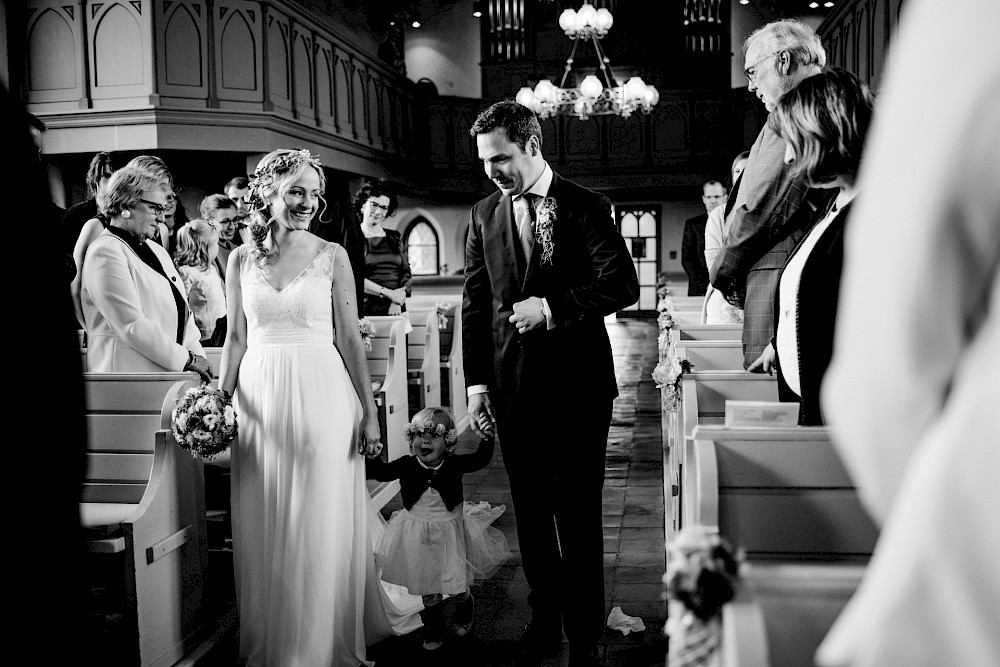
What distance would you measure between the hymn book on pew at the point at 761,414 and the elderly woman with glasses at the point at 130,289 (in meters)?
2.33

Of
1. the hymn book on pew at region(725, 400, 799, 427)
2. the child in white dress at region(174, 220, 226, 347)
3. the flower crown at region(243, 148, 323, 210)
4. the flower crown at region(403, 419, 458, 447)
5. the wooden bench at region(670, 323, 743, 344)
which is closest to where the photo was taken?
the hymn book on pew at region(725, 400, 799, 427)

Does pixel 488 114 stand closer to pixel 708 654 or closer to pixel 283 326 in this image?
pixel 283 326

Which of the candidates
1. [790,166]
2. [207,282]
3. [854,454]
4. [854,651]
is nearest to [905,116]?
[854,454]

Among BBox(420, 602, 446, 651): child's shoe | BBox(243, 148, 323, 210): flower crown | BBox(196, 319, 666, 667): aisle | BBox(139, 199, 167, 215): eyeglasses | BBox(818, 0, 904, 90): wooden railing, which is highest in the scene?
BBox(818, 0, 904, 90): wooden railing

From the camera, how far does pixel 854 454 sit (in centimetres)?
95

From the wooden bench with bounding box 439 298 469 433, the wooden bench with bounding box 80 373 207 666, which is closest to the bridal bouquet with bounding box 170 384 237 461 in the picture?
the wooden bench with bounding box 80 373 207 666

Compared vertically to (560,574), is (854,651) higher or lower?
higher

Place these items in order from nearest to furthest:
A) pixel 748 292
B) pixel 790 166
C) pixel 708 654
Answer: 1. pixel 708 654
2. pixel 790 166
3. pixel 748 292

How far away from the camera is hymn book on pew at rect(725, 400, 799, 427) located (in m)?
2.17

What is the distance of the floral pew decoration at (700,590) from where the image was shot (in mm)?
1261

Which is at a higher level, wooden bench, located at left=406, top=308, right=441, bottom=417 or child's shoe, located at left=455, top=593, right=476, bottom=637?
wooden bench, located at left=406, top=308, right=441, bottom=417

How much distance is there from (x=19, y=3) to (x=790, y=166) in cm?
1106

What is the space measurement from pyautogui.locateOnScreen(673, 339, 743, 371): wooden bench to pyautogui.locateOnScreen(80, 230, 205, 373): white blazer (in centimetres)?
228

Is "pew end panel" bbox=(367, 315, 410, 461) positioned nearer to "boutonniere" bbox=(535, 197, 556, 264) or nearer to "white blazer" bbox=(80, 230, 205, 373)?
"white blazer" bbox=(80, 230, 205, 373)
